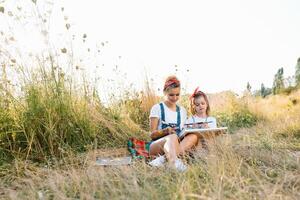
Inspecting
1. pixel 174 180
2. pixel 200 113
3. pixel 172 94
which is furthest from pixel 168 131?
pixel 174 180

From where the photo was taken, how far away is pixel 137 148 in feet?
13.1

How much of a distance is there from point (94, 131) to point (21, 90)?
874 mm

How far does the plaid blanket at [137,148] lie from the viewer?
3.87m

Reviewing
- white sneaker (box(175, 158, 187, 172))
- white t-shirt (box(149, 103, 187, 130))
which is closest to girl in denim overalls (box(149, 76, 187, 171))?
white t-shirt (box(149, 103, 187, 130))

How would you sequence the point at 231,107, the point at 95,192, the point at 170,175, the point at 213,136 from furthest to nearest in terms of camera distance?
the point at 231,107 < the point at 213,136 < the point at 170,175 < the point at 95,192

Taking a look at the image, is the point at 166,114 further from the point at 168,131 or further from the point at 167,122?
the point at 168,131

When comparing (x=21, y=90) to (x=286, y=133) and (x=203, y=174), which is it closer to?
(x=203, y=174)

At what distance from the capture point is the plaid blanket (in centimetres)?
387

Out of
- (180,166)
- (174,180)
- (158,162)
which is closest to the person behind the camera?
(174,180)

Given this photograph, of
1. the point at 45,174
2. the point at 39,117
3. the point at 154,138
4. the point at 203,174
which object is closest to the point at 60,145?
the point at 39,117

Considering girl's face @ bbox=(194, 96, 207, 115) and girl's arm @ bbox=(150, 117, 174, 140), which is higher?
girl's face @ bbox=(194, 96, 207, 115)

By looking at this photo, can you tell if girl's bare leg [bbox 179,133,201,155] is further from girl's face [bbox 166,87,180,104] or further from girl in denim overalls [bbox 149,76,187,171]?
girl's face [bbox 166,87,180,104]

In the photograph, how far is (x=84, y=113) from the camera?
412 cm

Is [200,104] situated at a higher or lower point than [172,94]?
lower
